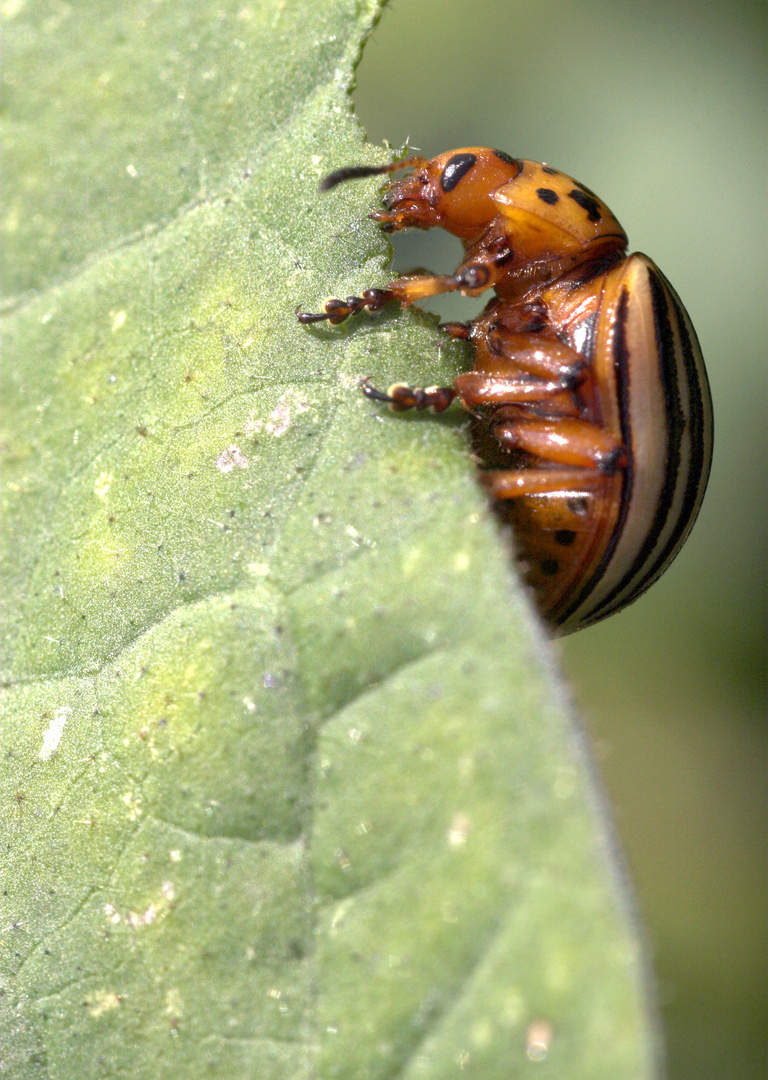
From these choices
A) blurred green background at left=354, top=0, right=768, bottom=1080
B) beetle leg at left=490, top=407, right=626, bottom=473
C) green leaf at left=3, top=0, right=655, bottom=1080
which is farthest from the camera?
blurred green background at left=354, top=0, right=768, bottom=1080

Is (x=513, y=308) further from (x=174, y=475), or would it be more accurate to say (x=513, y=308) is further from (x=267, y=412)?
(x=174, y=475)

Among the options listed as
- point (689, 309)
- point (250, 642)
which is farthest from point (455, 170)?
point (689, 309)

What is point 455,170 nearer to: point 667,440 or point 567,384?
point 567,384

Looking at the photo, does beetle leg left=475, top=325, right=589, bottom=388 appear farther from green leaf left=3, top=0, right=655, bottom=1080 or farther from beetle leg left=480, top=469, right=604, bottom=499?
beetle leg left=480, top=469, right=604, bottom=499

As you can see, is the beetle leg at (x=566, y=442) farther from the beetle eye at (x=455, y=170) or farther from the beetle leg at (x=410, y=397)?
the beetle eye at (x=455, y=170)

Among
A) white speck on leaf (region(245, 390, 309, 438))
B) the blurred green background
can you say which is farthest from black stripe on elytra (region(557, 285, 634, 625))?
the blurred green background
